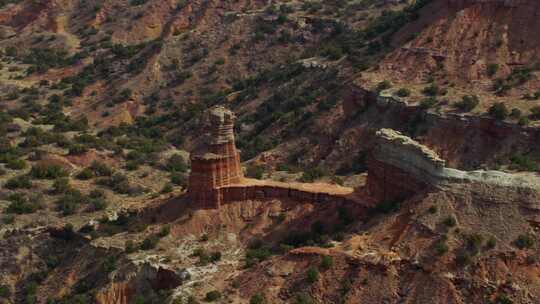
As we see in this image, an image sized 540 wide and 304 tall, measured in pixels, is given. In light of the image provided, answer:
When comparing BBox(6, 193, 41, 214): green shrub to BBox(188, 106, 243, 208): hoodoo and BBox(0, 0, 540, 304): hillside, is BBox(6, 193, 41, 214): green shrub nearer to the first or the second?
BBox(0, 0, 540, 304): hillside

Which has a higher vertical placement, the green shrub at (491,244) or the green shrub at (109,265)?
the green shrub at (491,244)

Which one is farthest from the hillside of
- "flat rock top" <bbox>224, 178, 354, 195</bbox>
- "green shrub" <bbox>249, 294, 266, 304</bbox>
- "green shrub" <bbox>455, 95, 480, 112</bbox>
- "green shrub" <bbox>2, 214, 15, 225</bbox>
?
"green shrub" <bbox>2, 214, 15, 225</bbox>

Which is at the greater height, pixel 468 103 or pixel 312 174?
pixel 468 103

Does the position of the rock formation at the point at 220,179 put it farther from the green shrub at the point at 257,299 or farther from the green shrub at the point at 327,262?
the green shrub at the point at 257,299

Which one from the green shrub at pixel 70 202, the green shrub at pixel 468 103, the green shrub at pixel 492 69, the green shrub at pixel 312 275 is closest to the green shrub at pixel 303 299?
the green shrub at pixel 312 275

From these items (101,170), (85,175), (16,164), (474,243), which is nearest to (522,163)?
(474,243)

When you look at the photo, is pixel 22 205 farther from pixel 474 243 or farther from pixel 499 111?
pixel 499 111
